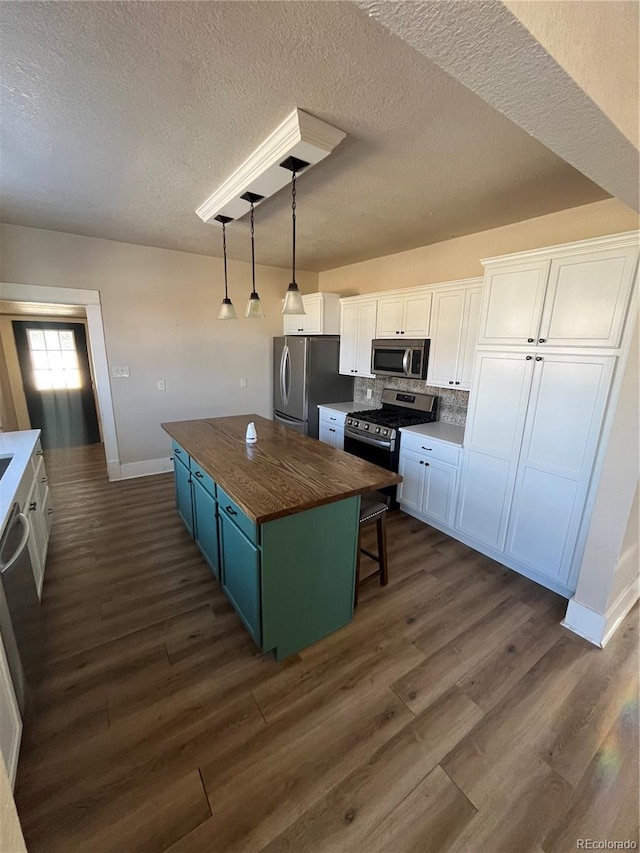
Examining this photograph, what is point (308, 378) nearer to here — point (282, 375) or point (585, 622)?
point (282, 375)

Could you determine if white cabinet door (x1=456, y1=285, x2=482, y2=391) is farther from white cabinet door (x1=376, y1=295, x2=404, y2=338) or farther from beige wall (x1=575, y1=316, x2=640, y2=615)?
beige wall (x1=575, y1=316, x2=640, y2=615)

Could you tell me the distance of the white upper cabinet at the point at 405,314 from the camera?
3.13 m

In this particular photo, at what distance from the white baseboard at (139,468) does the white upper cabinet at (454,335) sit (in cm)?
325

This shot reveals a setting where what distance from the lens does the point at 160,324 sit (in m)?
3.88

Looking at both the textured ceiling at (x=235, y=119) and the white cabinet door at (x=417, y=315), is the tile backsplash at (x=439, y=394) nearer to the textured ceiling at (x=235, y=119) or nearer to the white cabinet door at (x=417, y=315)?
the white cabinet door at (x=417, y=315)

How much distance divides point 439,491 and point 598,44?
8.55ft

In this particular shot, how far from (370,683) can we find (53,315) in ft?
20.3

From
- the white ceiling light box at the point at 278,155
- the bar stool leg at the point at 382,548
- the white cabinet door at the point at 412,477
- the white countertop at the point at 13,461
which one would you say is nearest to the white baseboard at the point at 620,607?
the bar stool leg at the point at 382,548

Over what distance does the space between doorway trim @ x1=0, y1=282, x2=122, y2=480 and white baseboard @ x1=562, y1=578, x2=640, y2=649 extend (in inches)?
171

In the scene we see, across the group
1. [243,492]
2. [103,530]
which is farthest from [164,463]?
[243,492]

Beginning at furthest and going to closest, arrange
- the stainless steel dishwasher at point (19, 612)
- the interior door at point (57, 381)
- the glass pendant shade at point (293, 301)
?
the interior door at point (57, 381) < the glass pendant shade at point (293, 301) < the stainless steel dishwasher at point (19, 612)

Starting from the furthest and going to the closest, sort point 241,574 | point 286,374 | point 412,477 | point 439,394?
1. point 286,374
2. point 439,394
3. point 412,477
4. point 241,574

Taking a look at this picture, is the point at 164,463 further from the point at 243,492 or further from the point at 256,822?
the point at 256,822

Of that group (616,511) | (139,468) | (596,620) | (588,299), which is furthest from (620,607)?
(139,468)
